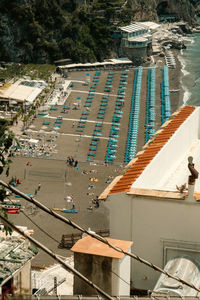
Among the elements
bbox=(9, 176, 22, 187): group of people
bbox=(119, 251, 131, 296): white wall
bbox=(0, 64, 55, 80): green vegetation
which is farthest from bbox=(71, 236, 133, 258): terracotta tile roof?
bbox=(0, 64, 55, 80): green vegetation

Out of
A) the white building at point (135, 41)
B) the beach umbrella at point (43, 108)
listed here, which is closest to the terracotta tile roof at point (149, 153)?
the beach umbrella at point (43, 108)

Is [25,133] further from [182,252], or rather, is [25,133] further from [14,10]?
[182,252]

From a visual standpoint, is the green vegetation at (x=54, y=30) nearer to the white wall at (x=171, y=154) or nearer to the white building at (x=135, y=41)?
the white building at (x=135, y=41)

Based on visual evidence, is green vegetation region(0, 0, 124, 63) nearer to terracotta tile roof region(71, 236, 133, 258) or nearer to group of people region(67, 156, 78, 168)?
group of people region(67, 156, 78, 168)

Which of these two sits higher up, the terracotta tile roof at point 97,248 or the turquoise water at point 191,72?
the terracotta tile roof at point 97,248

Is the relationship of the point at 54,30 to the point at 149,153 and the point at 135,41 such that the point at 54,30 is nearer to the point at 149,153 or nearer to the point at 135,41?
the point at 135,41

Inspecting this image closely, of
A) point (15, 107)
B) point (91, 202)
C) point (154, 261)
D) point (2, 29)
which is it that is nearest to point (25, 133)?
point (15, 107)
